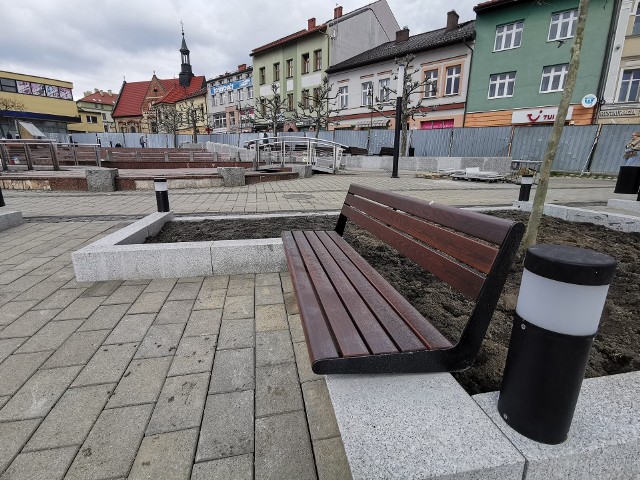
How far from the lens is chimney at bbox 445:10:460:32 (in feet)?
90.0

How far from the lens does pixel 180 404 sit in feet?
5.73

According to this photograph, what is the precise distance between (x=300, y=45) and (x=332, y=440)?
40.3m

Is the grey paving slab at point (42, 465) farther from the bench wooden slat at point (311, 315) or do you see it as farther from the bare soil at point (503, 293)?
the bare soil at point (503, 293)

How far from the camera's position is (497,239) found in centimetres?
143

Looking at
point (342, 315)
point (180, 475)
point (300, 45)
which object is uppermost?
point (300, 45)

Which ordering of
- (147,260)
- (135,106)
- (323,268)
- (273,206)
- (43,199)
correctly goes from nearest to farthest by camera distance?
(323,268) → (147,260) → (273,206) → (43,199) → (135,106)

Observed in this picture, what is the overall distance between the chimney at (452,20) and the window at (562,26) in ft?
28.7

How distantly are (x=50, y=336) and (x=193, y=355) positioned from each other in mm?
1086

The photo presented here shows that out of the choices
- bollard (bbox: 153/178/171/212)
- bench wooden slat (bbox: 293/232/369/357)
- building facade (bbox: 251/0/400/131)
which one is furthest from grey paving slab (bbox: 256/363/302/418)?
building facade (bbox: 251/0/400/131)

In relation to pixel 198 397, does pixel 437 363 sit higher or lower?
higher

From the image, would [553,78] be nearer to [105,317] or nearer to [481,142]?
[481,142]

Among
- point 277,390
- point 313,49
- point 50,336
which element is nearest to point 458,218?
point 277,390

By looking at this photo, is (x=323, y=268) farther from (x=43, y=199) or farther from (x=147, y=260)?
(x=43, y=199)

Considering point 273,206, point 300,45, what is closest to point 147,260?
point 273,206
